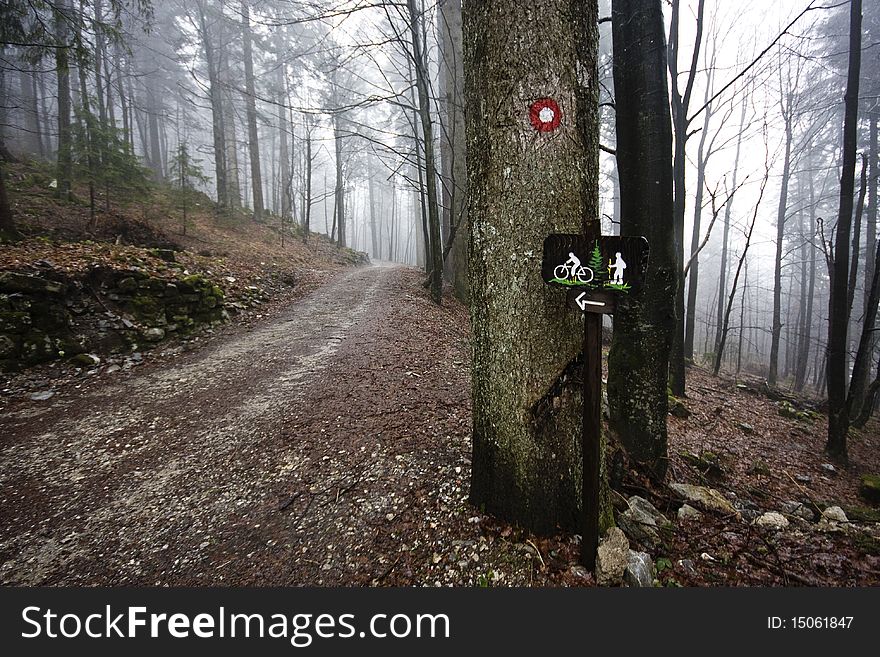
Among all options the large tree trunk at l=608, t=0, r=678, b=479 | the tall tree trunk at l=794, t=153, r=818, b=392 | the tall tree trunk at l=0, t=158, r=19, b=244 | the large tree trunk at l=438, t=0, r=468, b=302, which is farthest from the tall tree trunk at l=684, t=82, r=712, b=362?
the tall tree trunk at l=0, t=158, r=19, b=244

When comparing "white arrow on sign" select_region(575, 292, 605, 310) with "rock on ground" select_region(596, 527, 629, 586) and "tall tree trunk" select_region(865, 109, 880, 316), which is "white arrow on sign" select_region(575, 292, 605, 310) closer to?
"rock on ground" select_region(596, 527, 629, 586)

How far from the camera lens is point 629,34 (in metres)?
3.11

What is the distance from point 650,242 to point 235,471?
4.15 meters

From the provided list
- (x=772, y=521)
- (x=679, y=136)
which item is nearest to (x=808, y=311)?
(x=679, y=136)

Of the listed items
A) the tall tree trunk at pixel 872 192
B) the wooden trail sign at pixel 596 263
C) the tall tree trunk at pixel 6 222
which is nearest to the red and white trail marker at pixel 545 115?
the wooden trail sign at pixel 596 263

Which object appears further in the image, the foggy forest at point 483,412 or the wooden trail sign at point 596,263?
the foggy forest at point 483,412

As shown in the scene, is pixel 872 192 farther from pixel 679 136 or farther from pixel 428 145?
pixel 428 145

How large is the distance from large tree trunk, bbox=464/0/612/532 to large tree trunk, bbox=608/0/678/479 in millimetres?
1393

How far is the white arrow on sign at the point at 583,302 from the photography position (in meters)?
1.57

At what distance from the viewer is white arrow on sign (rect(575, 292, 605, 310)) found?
61.6 inches

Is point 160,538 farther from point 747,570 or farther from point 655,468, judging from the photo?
point 655,468

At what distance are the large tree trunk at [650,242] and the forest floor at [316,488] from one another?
56 centimetres

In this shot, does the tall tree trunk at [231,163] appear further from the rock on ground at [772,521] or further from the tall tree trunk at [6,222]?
the rock on ground at [772,521]

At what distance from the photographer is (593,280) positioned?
1.55 metres
